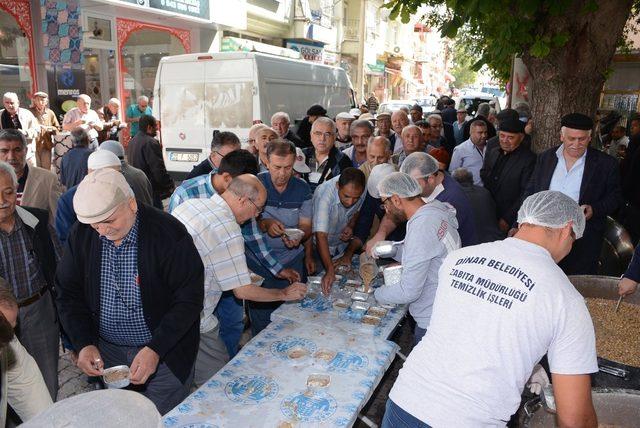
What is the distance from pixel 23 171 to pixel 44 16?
736cm

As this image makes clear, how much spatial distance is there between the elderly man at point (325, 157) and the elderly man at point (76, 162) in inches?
87.5

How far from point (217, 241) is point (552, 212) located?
5.29 ft

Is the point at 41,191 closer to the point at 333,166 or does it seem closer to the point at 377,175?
the point at 377,175

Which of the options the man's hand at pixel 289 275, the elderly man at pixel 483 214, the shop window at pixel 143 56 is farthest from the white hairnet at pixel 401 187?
the shop window at pixel 143 56

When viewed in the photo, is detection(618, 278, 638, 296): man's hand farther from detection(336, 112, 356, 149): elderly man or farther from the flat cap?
detection(336, 112, 356, 149): elderly man

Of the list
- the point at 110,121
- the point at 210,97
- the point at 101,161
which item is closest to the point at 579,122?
the point at 101,161

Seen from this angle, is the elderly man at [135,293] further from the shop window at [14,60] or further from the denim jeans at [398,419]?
the shop window at [14,60]

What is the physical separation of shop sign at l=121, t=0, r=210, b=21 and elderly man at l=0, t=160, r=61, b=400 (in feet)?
30.2

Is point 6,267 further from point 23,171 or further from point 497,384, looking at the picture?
point 497,384

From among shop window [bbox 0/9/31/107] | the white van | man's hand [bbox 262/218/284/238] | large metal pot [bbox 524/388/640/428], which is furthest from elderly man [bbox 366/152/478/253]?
shop window [bbox 0/9/31/107]

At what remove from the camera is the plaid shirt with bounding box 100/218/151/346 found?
7.68 feet

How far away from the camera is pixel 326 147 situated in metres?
5.05

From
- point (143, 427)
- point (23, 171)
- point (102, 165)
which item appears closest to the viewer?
point (143, 427)

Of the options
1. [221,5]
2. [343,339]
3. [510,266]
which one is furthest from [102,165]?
[221,5]
